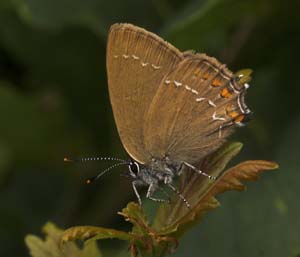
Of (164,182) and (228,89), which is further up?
(228,89)

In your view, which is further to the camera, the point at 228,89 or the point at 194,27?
the point at 194,27

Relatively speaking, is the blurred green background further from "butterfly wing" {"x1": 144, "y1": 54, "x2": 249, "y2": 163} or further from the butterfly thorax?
"butterfly wing" {"x1": 144, "y1": 54, "x2": 249, "y2": 163}

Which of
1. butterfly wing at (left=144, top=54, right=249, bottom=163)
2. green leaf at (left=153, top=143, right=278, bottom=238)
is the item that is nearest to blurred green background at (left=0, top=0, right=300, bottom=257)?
butterfly wing at (left=144, top=54, right=249, bottom=163)

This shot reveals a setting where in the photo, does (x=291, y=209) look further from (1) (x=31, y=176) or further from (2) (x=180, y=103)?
(1) (x=31, y=176)

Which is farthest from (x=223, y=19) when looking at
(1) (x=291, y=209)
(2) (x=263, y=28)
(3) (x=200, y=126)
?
(1) (x=291, y=209)

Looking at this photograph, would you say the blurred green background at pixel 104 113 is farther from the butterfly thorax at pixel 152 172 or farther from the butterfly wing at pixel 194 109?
the butterfly wing at pixel 194 109

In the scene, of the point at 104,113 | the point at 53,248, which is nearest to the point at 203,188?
the point at 53,248

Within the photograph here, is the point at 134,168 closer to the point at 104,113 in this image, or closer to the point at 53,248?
the point at 53,248
